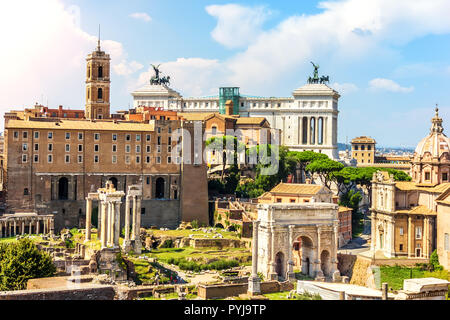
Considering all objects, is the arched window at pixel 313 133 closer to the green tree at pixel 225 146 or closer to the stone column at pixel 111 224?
the green tree at pixel 225 146

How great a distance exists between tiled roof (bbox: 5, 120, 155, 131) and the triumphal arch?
26131 millimetres

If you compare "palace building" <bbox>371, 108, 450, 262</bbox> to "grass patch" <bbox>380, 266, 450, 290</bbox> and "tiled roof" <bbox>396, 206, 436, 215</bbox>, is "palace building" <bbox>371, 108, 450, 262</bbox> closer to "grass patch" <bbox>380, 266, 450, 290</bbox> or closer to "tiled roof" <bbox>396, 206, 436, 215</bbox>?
"tiled roof" <bbox>396, 206, 436, 215</bbox>

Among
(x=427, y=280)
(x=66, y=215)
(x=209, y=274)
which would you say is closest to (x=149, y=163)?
(x=66, y=215)

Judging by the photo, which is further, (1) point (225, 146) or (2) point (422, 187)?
(1) point (225, 146)

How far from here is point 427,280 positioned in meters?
34.8

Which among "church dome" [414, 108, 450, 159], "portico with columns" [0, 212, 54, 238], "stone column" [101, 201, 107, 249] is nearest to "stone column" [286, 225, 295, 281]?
"stone column" [101, 201, 107, 249]

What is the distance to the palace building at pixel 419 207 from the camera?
55.8 metres

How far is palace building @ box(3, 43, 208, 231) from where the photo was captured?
6838 centimetres

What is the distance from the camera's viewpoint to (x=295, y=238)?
172 ft

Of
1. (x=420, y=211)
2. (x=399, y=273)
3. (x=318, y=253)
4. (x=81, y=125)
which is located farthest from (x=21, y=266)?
(x=420, y=211)

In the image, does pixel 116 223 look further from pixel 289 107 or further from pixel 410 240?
pixel 289 107

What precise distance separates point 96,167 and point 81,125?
201 inches
